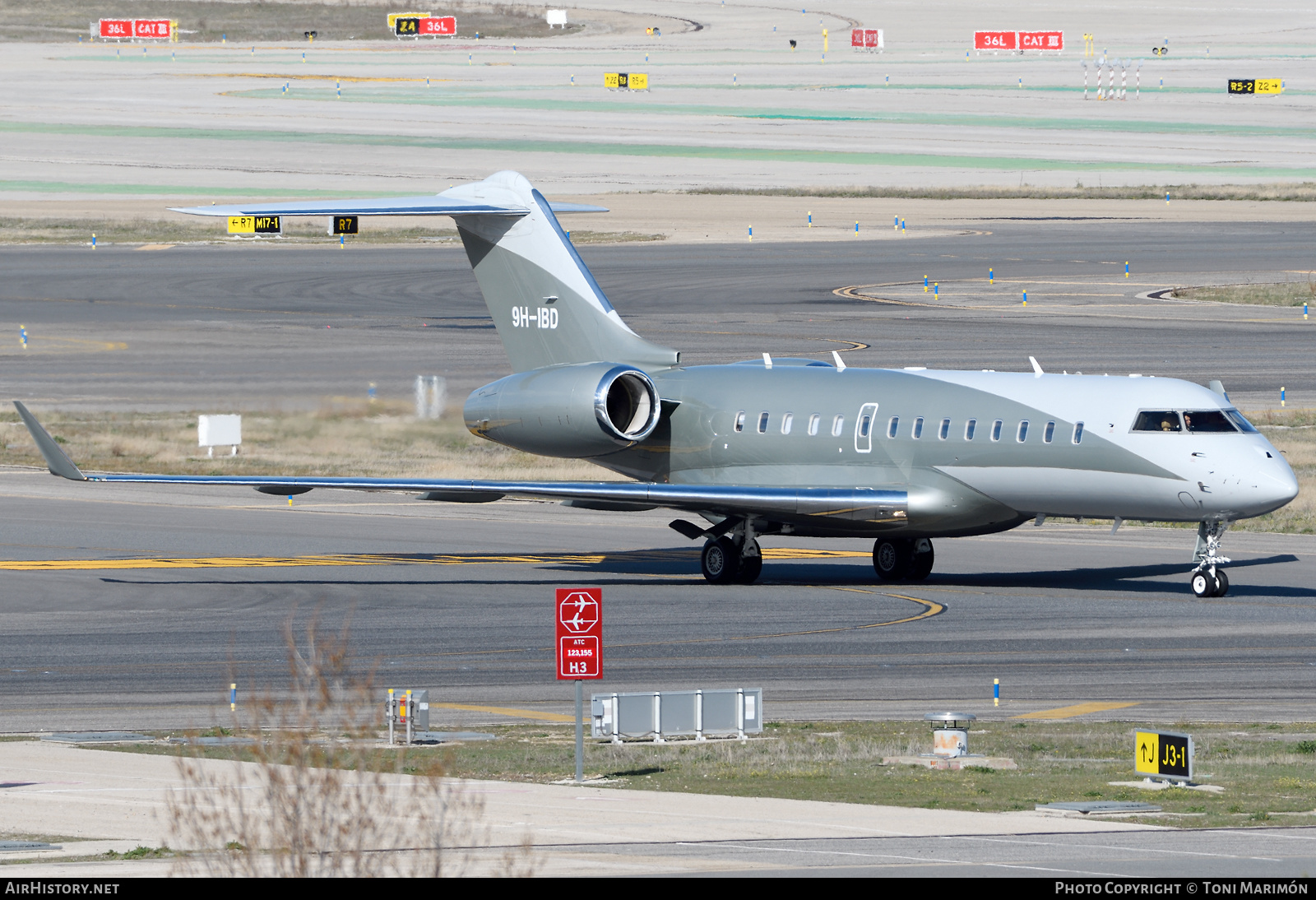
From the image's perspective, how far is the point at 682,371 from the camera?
40750 millimetres

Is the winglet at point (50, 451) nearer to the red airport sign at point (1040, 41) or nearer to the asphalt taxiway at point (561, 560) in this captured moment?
the asphalt taxiway at point (561, 560)

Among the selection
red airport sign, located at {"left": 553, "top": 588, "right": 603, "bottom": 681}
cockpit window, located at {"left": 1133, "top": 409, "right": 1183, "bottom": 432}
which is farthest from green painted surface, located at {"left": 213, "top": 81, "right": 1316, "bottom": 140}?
red airport sign, located at {"left": 553, "top": 588, "right": 603, "bottom": 681}

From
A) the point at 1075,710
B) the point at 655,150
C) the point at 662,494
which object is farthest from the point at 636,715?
the point at 655,150

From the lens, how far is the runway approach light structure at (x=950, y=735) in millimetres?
22875

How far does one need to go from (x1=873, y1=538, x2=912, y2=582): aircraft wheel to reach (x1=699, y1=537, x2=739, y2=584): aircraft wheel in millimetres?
2701

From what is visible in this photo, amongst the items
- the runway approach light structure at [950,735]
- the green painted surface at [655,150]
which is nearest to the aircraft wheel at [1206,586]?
the runway approach light structure at [950,735]

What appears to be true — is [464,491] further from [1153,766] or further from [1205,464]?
[1153,766]

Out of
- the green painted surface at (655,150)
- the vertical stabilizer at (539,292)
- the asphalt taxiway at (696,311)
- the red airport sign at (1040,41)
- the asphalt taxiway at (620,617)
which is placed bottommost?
the asphalt taxiway at (620,617)

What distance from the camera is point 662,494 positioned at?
121ft

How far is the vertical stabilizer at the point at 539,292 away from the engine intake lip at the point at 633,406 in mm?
1592

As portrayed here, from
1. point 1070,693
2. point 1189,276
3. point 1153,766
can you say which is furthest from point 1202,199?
point 1153,766

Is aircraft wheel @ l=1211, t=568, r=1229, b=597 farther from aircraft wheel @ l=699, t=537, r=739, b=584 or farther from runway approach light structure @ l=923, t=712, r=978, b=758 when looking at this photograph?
runway approach light structure @ l=923, t=712, r=978, b=758

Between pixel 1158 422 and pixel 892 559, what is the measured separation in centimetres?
630

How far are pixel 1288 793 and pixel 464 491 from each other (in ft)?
62.7
